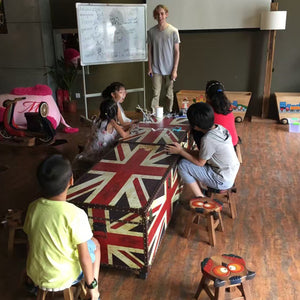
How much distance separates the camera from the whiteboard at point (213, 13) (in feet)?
16.8

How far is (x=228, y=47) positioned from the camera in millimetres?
5422

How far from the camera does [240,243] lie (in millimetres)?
2402

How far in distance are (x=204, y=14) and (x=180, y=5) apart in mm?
395

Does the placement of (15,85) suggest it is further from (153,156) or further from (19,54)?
(153,156)

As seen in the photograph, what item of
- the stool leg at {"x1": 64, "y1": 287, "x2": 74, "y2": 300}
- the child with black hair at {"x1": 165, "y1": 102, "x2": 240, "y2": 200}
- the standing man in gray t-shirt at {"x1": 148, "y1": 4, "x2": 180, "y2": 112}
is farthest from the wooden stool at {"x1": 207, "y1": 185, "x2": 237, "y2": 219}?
the standing man in gray t-shirt at {"x1": 148, "y1": 4, "x2": 180, "y2": 112}

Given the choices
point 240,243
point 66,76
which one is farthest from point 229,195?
point 66,76

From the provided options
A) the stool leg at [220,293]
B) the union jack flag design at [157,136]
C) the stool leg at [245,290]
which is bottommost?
the stool leg at [245,290]

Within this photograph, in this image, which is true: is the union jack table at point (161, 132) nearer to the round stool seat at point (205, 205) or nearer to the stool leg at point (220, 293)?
the round stool seat at point (205, 205)

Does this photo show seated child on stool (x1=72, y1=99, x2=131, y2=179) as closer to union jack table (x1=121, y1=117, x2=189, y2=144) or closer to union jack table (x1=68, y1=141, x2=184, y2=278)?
union jack table (x1=121, y1=117, x2=189, y2=144)

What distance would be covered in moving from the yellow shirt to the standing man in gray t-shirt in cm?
330

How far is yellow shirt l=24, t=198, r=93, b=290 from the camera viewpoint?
148 centimetres

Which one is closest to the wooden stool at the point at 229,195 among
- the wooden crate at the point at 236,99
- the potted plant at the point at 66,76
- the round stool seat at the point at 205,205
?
the round stool seat at the point at 205,205

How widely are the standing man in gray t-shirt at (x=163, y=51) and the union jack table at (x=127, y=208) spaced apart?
2542mm

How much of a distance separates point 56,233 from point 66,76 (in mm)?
4952
